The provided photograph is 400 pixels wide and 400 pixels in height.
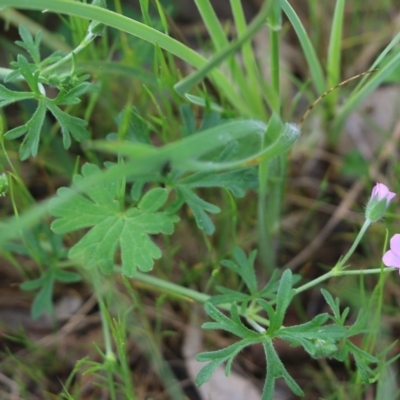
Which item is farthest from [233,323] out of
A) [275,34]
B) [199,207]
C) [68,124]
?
[275,34]

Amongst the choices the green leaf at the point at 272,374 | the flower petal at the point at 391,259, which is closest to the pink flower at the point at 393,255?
the flower petal at the point at 391,259

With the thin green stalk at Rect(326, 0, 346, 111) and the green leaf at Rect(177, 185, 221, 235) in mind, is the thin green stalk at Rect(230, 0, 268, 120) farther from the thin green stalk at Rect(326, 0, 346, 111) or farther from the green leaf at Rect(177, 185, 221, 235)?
the green leaf at Rect(177, 185, 221, 235)

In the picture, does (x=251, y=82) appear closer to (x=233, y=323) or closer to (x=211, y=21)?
(x=211, y=21)

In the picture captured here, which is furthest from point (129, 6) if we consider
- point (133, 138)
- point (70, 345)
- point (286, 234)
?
point (70, 345)

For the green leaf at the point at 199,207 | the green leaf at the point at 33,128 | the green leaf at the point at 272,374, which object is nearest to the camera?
the green leaf at the point at 272,374

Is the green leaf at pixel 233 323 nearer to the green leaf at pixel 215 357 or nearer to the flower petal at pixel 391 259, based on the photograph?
the green leaf at pixel 215 357

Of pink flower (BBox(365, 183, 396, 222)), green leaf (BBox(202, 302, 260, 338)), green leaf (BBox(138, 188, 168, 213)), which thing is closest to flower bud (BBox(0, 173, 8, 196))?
green leaf (BBox(138, 188, 168, 213))
